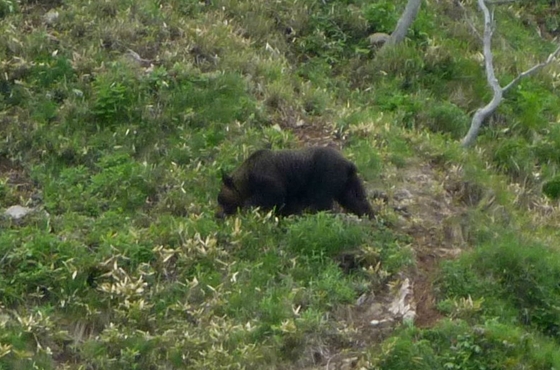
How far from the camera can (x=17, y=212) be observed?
38.0 ft

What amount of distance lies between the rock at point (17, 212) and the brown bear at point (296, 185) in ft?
5.99

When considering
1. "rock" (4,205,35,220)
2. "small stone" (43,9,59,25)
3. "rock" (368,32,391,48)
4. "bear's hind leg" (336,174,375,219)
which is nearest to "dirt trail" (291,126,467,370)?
"bear's hind leg" (336,174,375,219)

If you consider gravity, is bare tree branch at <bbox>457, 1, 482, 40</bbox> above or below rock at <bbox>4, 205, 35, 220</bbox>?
above

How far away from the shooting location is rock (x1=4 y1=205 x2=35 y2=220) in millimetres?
11500

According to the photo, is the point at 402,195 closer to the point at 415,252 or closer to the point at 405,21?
the point at 415,252

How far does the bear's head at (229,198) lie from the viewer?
11.6 meters

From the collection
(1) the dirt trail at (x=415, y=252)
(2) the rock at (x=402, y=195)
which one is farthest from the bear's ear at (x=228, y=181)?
(2) the rock at (x=402, y=195)

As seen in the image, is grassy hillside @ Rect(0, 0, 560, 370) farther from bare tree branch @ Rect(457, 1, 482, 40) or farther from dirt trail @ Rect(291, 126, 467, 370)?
bare tree branch @ Rect(457, 1, 482, 40)

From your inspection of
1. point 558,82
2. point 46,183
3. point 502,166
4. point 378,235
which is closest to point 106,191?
point 46,183

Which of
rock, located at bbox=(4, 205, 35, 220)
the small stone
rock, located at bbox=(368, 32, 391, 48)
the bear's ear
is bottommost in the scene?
rock, located at bbox=(4, 205, 35, 220)

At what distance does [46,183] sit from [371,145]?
136 inches

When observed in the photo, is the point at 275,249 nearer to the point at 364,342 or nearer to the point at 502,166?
the point at 364,342

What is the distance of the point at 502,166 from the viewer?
14.1 metres

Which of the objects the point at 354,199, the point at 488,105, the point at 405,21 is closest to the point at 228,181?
the point at 354,199
